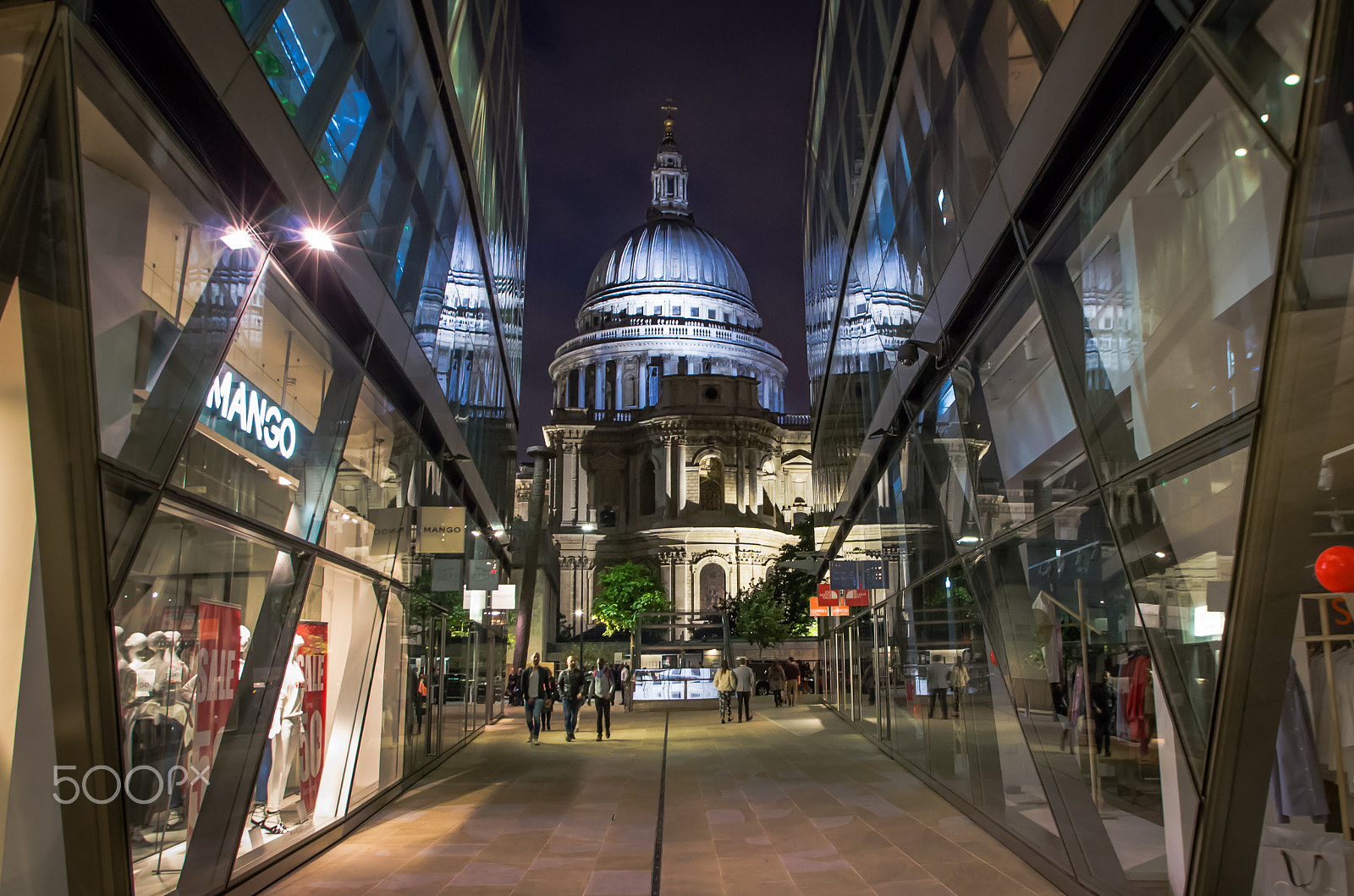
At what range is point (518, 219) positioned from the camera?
30000 mm

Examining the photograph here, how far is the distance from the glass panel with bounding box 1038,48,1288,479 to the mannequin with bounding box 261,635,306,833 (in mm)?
6371

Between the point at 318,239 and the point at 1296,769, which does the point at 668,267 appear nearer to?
the point at 318,239

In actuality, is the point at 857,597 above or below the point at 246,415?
below

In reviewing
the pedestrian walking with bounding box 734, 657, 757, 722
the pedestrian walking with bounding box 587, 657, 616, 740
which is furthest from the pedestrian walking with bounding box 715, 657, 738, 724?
the pedestrian walking with bounding box 587, 657, 616, 740

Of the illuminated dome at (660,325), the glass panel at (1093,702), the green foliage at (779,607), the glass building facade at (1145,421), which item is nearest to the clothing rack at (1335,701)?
the glass building facade at (1145,421)

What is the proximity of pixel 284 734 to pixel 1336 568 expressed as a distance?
767 cm

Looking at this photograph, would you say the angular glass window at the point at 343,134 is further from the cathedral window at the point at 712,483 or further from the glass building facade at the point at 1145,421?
the cathedral window at the point at 712,483

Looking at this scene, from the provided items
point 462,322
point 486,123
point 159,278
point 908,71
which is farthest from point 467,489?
point 159,278

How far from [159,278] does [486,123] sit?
45.5ft

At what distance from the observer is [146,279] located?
18.2ft

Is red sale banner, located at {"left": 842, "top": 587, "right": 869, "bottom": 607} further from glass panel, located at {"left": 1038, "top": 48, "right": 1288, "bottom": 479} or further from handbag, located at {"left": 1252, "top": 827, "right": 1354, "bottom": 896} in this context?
handbag, located at {"left": 1252, "top": 827, "right": 1354, "bottom": 896}

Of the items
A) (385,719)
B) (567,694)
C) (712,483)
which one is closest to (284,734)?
(385,719)

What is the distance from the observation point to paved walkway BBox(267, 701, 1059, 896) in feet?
26.6

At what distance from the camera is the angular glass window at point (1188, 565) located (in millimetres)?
5070
